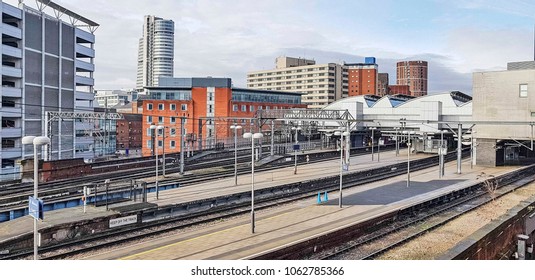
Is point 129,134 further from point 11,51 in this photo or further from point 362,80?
point 362,80

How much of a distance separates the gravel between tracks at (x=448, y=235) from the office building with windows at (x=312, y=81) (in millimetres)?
104703

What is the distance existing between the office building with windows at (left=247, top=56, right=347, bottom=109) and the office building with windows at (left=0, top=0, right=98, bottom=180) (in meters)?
82.6

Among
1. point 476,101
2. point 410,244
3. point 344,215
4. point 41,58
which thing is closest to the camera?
point 410,244

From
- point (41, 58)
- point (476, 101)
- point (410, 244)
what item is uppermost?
point (41, 58)

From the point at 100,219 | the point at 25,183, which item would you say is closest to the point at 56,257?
the point at 100,219

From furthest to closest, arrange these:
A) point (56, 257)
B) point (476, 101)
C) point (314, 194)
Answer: point (476, 101)
point (314, 194)
point (56, 257)

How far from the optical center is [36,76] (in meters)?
48.9

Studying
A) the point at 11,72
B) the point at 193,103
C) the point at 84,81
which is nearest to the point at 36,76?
the point at 11,72

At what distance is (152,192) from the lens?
26547 mm

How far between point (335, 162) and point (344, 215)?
2492 centimetres

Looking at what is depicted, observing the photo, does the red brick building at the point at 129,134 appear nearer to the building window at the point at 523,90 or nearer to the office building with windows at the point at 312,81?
the office building with windows at the point at 312,81

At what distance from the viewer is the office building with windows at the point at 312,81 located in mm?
133625

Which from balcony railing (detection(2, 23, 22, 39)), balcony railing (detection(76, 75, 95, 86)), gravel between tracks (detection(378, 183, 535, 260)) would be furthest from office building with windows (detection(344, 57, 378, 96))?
gravel between tracks (detection(378, 183, 535, 260))

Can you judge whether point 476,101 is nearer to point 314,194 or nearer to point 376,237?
point 314,194
